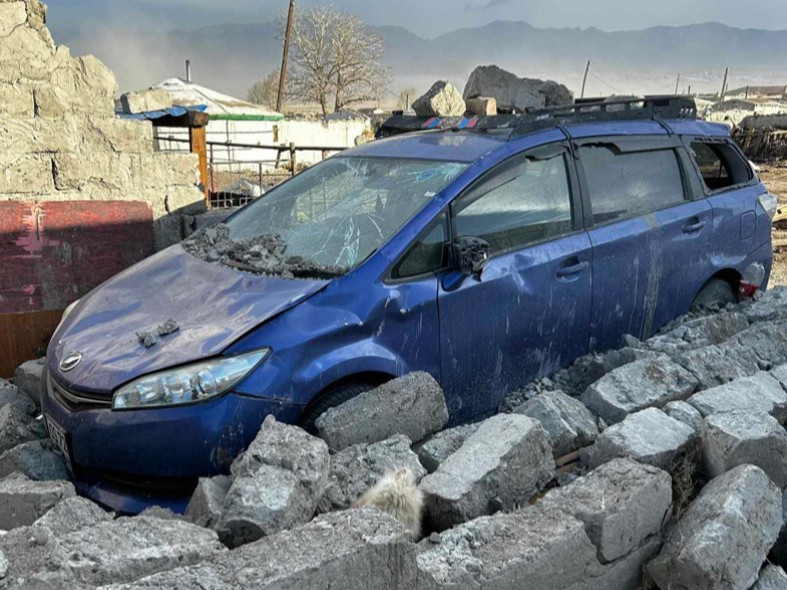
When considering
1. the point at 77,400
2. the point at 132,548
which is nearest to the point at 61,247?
the point at 77,400

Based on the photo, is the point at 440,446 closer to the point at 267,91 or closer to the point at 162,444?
the point at 162,444

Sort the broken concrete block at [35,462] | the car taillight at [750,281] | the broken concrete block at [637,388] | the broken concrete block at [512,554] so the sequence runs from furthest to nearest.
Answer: the car taillight at [750,281]
the broken concrete block at [637,388]
the broken concrete block at [35,462]
the broken concrete block at [512,554]

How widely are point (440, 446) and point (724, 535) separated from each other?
3.86ft

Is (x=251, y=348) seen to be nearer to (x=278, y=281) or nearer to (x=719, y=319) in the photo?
(x=278, y=281)

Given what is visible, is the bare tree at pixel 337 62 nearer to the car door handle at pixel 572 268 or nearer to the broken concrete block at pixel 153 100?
the broken concrete block at pixel 153 100

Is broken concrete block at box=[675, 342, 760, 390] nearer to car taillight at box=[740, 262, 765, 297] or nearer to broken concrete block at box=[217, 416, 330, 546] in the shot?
car taillight at box=[740, 262, 765, 297]

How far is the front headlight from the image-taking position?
10.1ft

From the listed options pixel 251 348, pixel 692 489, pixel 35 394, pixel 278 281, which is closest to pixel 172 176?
pixel 35 394

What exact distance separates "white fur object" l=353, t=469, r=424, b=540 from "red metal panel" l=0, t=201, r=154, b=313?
167 inches

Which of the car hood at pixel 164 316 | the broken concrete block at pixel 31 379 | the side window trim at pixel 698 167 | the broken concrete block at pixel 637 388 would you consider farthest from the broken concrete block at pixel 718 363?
the broken concrete block at pixel 31 379

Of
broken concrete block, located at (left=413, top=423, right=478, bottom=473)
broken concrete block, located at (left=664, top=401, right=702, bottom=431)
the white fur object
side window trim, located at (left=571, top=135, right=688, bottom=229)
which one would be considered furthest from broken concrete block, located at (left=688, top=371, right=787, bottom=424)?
the white fur object

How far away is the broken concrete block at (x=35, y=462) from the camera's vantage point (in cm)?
343

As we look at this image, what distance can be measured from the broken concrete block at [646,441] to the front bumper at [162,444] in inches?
53.8

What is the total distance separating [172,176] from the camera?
21.7 feet
